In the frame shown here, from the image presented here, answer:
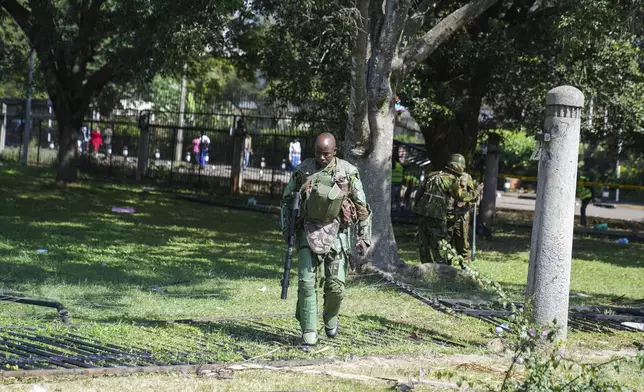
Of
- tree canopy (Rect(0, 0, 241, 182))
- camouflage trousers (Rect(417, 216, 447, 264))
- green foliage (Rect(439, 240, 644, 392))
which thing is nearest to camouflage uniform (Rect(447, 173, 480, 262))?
camouflage trousers (Rect(417, 216, 447, 264))

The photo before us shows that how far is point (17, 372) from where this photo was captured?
5895mm

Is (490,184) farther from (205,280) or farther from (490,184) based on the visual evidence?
(205,280)

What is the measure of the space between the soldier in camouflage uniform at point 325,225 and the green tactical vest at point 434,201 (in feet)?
16.4

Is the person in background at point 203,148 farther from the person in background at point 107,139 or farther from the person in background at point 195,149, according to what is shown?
the person in background at point 107,139

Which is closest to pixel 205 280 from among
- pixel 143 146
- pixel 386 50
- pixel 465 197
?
pixel 386 50

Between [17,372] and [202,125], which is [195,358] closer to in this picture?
[17,372]

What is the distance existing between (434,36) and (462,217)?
2.57 m

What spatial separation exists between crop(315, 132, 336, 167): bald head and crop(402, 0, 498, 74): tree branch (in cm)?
517

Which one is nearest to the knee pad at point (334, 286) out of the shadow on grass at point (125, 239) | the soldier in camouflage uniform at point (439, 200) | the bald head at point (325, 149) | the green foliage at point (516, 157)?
the bald head at point (325, 149)

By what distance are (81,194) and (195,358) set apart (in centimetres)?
1678

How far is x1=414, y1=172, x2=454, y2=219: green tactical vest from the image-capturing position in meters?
12.5

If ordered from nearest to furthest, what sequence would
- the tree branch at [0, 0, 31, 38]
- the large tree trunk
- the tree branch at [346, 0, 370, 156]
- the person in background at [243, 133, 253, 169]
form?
the tree branch at [346, 0, 370, 156]
the large tree trunk
the tree branch at [0, 0, 31, 38]
the person in background at [243, 133, 253, 169]

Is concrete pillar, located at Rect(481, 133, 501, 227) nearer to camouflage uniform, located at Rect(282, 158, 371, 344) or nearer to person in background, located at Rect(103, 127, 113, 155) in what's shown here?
camouflage uniform, located at Rect(282, 158, 371, 344)

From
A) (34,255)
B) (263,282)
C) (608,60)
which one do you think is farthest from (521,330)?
(608,60)
